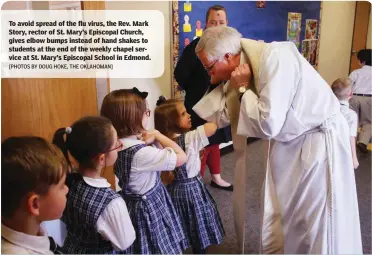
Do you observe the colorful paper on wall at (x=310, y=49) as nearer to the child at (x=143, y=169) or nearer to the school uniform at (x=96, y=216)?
the child at (x=143, y=169)

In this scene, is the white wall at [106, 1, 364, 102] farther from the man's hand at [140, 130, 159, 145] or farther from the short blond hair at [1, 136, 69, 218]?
the short blond hair at [1, 136, 69, 218]

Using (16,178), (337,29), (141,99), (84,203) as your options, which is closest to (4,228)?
(16,178)

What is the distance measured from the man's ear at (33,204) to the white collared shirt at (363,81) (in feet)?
9.30

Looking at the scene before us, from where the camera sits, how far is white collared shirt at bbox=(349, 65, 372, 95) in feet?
9.61

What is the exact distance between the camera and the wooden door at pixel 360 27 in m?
3.85

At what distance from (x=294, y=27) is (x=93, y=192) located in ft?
9.13

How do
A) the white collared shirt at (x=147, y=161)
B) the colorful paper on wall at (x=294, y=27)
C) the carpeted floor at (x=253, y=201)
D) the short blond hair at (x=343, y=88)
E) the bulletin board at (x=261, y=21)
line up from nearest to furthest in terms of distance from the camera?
1. the white collared shirt at (x=147, y=161)
2. the carpeted floor at (x=253, y=201)
3. the short blond hair at (x=343, y=88)
4. the bulletin board at (x=261, y=21)
5. the colorful paper on wall at (x=294, y=27)

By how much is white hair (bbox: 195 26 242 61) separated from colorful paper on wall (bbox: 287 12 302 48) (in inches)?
91.4

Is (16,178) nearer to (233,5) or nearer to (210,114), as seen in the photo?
(210,114)

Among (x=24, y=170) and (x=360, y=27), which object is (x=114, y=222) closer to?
(x=24, y=170)

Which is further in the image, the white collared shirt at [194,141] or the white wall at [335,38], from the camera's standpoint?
the white wall at [335,38]

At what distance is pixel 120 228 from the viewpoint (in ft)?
3.12

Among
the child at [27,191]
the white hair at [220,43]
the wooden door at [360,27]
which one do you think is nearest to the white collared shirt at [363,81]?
the wooden door at [360,27]

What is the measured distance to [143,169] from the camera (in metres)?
1.14
